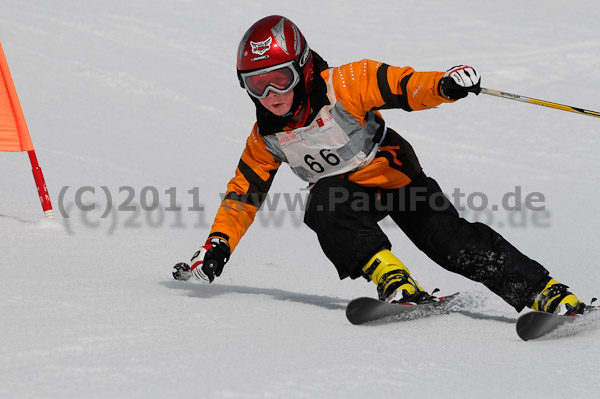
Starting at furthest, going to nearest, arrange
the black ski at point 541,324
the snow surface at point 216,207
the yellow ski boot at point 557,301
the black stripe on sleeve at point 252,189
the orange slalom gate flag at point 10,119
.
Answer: the orange slalom gate flag at point 10,119, the black stripe on sleeve at point 252,189, the yellow ski boot at point 557,301, the black ski at point 541,324, the snow surface at point 216,207

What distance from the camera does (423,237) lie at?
3391 mm

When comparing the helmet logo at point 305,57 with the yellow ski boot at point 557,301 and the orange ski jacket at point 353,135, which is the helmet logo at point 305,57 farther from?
the yellow ski boot at point 557,301

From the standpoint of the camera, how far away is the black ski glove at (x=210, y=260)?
337cm

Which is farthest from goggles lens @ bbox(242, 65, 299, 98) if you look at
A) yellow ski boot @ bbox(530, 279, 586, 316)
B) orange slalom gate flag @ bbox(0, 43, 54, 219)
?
orange slalom gate flag @ bbox(0, 43, 54, 219)

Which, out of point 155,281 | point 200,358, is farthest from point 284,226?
point 200,358

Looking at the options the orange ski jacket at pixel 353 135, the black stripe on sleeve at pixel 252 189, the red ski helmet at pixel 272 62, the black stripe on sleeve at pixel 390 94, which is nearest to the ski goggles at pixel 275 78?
the red ski helmet at pixel 272 62

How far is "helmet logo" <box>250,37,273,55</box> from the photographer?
326 cm

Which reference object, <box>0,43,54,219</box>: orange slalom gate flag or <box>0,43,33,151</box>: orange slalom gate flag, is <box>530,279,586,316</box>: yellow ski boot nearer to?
<box>0,43,54,219</box>: orange slalom gate flag

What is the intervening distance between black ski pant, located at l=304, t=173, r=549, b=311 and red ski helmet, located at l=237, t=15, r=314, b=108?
1.52 feet

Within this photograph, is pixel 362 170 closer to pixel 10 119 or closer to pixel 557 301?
pixel 557 301

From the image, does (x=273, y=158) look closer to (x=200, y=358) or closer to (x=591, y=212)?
(x=200, y=358)

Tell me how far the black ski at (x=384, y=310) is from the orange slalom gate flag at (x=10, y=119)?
275 centimetres

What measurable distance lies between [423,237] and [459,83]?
30.7 inches

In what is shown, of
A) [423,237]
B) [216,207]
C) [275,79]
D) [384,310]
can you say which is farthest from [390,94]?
[216,207]
